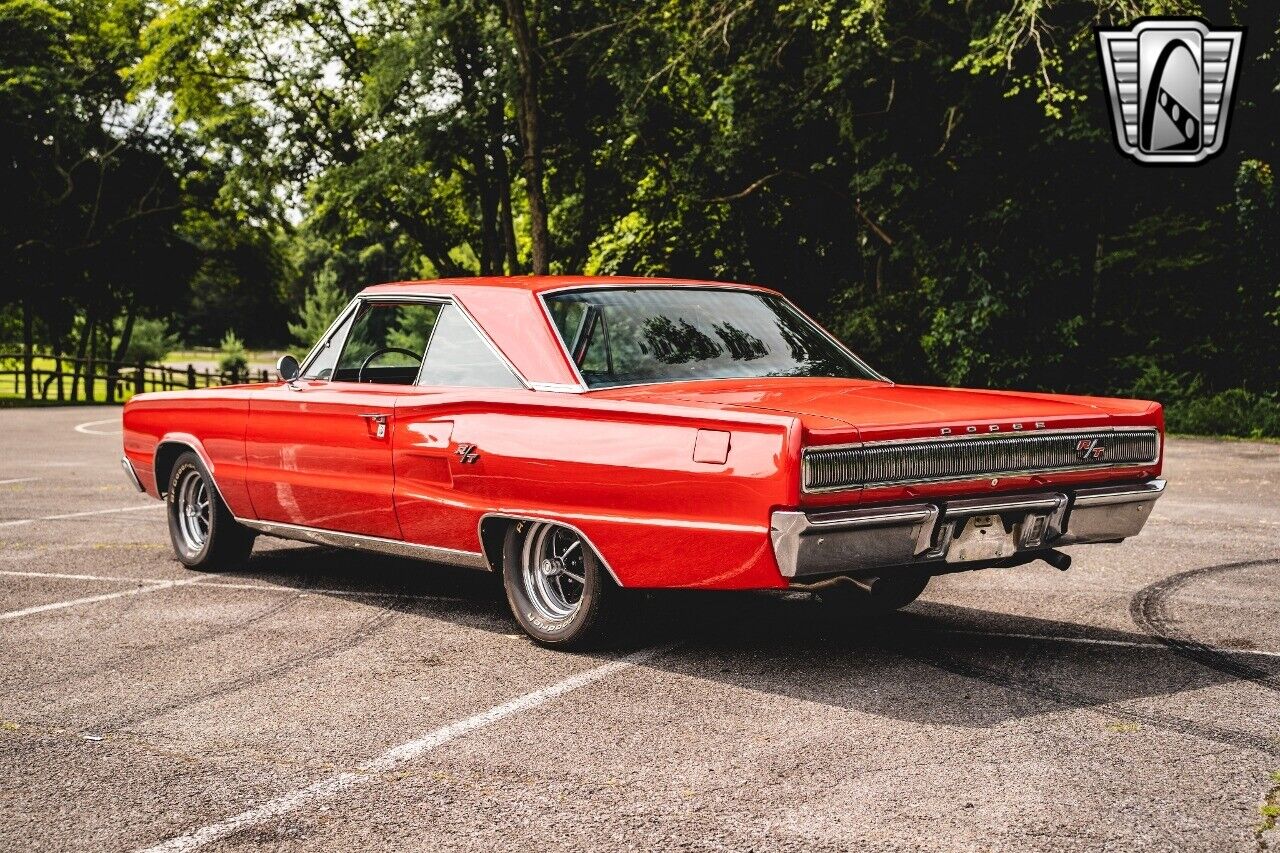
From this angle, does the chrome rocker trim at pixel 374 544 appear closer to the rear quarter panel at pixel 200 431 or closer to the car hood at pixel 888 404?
the rear quarter panel at pixel 200 431

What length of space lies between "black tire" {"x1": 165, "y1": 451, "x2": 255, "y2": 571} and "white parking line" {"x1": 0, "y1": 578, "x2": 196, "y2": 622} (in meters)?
0.26

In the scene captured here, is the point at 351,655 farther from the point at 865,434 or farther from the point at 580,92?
the point at 580,92

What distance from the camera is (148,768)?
4285 millimetres

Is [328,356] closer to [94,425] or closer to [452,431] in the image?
[452,431]

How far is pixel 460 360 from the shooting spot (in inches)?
249

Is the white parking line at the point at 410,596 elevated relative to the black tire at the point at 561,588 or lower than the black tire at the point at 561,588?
lower

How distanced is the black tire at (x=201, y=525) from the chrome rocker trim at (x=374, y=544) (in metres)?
0.28

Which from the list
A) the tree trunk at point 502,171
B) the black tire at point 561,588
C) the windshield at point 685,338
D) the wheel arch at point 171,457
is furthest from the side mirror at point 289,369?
the tree trunk at point 502,171

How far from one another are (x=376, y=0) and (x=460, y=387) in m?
26.6

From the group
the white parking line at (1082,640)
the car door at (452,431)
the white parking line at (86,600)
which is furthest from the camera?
the white parking line at (86,600)

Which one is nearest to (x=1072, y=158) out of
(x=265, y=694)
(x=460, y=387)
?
(x=460, y=387)

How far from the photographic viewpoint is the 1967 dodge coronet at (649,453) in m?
4.97

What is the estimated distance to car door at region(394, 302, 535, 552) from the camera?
233 inches

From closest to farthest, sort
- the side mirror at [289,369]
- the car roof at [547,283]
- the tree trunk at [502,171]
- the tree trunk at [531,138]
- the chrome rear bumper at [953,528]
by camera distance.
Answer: the chrome rear bumper at [953,528] → the car roof at [547,283] → the side mirror at [289,369] → the tree trunk at [531,138] → the tree trunk at [502,171]
